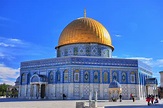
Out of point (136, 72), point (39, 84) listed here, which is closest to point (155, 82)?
point (136, 72)

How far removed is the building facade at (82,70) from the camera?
28.4m

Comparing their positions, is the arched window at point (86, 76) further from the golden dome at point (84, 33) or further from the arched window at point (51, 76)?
the golden dome at point (84, 33)

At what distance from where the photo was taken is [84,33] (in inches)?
1272

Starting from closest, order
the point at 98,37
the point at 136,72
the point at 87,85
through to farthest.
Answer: the point at 87,85
the point at 136,72
the point at 98,37

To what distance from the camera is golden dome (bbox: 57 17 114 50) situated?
32.2 m

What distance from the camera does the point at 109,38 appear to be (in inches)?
1353

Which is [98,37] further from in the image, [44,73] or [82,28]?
[44,73]

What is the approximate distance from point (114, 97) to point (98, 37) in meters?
10.1

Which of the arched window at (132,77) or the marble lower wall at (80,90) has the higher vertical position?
the arched window at (132,77)

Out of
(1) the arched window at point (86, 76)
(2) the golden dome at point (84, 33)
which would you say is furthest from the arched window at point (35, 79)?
(2) the golden dome at point (84, 33)

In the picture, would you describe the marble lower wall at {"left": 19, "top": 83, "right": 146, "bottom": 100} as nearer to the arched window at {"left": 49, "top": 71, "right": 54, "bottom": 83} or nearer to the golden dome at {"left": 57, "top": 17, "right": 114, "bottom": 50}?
the arched window at {"left": 49, "top": 71, "right": 54, "bottom": 83}

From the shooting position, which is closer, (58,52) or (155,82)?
(155,82)

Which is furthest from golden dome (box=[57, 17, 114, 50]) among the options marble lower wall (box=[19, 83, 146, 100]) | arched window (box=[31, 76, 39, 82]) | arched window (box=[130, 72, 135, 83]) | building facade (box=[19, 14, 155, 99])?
marble lower wall (box=[19, 83, 146, 100])

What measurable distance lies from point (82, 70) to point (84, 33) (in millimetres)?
6056
